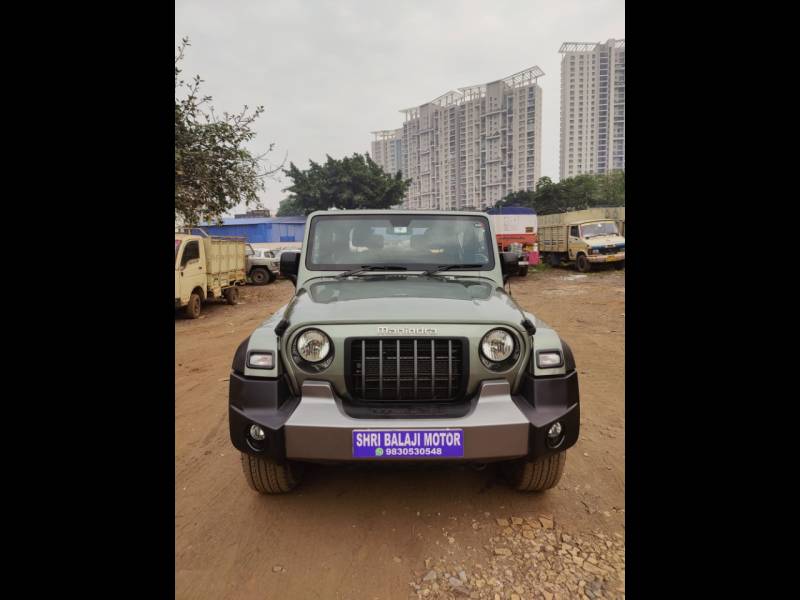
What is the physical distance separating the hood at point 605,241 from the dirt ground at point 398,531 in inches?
555

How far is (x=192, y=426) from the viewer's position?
393cm

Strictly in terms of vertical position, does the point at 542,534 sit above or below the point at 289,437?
below

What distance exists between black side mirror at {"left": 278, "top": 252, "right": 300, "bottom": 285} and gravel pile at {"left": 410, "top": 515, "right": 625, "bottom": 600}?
225 centimetres

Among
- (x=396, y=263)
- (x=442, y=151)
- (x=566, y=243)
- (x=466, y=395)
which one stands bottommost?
(x=466, y=395)

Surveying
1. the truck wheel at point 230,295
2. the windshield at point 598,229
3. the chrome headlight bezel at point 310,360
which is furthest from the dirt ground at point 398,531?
the windshield at point 598,229

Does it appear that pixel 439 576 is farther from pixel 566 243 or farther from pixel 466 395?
pixel 566 243

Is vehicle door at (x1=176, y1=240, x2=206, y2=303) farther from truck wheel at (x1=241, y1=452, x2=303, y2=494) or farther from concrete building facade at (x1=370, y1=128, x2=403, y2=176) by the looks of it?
concrete building facade at (x1=370, y1=128, x2=403, y2=176)

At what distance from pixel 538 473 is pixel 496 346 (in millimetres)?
834

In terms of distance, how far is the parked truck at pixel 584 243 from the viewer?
16.3 m

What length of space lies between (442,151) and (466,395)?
2522 inches

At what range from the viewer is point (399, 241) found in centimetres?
360
